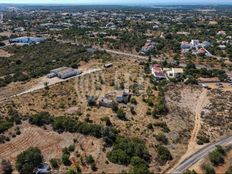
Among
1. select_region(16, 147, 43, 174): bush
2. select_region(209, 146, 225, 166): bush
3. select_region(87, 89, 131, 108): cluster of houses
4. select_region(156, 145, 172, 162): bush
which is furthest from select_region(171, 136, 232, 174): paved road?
select_region(87, 89, 131, 108): cluster of houses

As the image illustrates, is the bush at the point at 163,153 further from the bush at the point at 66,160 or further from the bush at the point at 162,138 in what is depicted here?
the bush at the point at 66,160

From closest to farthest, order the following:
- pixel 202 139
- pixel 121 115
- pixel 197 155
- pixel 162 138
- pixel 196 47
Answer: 1. pixel 197 155
2. pixel 162 138
3. pixel 202 139
4. pixel 121 115
5. pixel 196 47

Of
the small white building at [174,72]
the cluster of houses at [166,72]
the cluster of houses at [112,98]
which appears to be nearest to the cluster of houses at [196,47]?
the small white building at [174,72]

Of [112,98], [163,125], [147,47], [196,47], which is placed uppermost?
[196,47]

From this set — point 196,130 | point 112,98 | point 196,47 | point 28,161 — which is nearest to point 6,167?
point 28,161

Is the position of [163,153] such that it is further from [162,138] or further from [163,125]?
[163,125]
